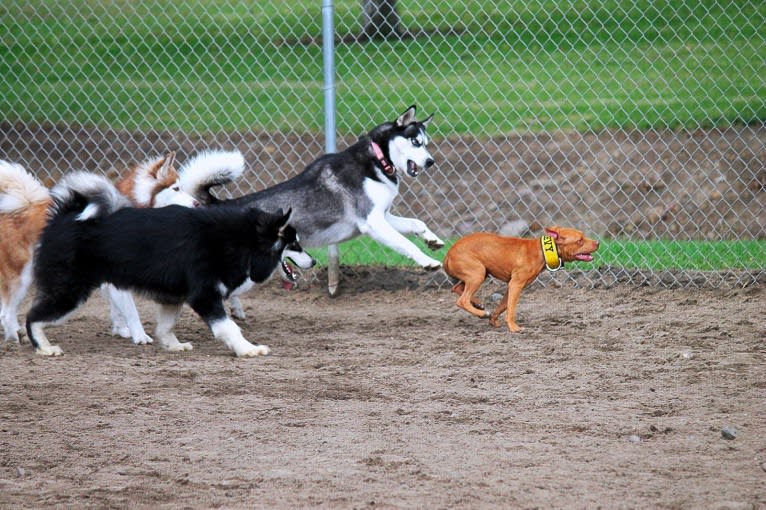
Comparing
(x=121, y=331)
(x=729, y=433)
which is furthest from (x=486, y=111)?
(x=729, y=433)

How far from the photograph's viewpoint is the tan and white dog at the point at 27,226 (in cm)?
635

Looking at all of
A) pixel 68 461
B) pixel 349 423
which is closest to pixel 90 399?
pixel 68 461

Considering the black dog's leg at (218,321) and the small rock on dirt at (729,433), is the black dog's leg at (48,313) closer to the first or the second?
the black dog's leg at (218,321)

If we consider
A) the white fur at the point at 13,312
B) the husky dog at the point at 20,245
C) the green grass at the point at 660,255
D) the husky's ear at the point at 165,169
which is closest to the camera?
the husky dog at the point at 20,245

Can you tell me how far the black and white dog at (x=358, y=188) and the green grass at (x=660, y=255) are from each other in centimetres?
119

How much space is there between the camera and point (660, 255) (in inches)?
318

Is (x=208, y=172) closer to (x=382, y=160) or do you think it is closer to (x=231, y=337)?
(x=382, y=160)

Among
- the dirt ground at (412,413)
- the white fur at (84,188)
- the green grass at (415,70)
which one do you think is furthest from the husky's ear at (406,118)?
the green grass at (415,70)

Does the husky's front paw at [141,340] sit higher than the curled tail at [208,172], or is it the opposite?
the curled tail at [208,172]

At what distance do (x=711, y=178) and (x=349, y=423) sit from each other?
6724 millimetres

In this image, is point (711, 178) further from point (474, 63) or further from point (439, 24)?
point (439, 24)

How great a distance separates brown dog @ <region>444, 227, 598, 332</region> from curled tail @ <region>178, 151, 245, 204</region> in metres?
1.55

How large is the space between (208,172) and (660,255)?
3.64 m

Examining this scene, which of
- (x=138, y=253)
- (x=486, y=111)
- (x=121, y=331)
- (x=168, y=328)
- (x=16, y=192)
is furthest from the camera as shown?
(x=486, y=111)
